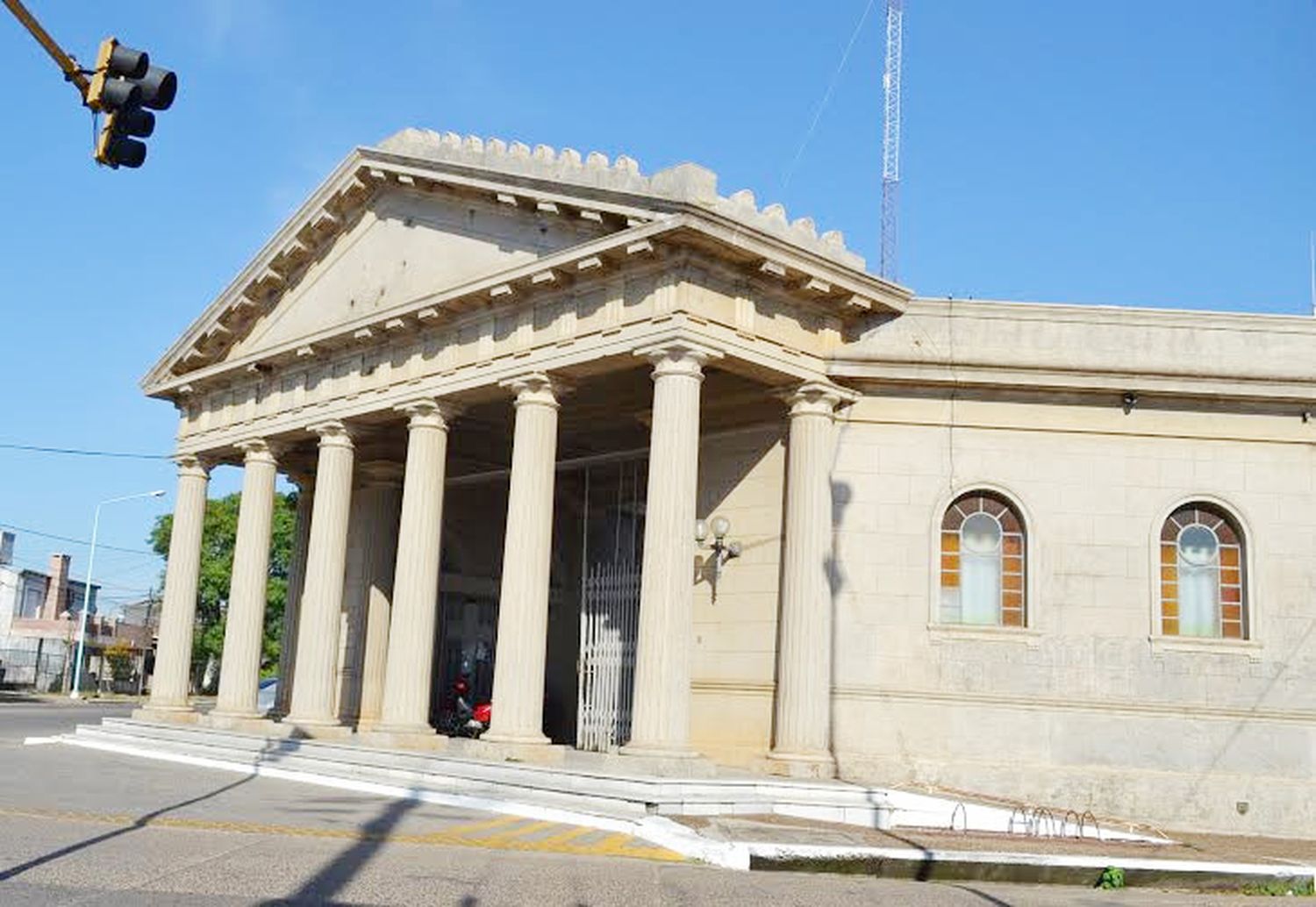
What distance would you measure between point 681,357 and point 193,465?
570 inches

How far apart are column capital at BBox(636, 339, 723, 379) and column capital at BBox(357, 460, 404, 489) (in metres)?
11.6

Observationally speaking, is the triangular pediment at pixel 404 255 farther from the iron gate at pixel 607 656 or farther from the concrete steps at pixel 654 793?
the concrete steps at pixel 654 793

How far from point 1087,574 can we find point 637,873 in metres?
9.68

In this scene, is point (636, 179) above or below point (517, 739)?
above

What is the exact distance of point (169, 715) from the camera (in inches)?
984

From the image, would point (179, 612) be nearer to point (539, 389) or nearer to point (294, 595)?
point (294, 595)

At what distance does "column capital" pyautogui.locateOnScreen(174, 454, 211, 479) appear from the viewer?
26.8 meters

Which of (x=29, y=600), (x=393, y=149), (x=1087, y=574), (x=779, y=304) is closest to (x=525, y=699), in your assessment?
(x=779, y=304)

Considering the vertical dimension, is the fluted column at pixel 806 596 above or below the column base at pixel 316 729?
above

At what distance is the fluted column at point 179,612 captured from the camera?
2555 cm

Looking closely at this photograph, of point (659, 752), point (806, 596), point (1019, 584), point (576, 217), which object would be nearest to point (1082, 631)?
point (1019, 584)

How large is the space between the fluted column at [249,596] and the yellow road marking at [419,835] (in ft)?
36.2

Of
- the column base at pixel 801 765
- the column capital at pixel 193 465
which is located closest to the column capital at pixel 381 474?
the column capital at pixel 193 465

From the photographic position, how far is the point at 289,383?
24078 millimetres
